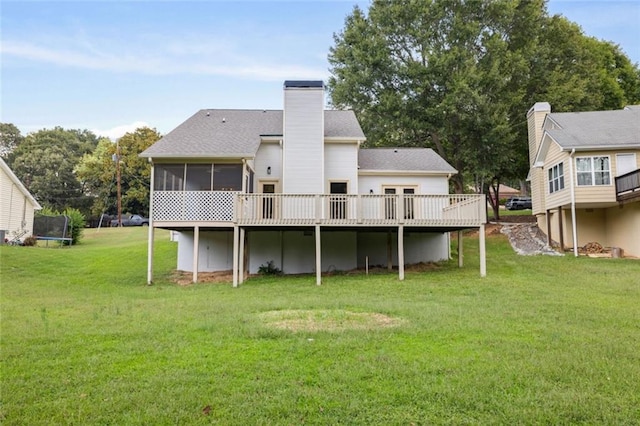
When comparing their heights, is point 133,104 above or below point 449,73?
below

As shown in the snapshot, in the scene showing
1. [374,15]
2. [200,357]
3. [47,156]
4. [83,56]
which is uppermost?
[374,15]

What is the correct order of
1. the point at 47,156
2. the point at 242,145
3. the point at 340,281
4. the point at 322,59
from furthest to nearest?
1. the point at 47,156
2. the point at 322,59
3. the point at 242,145
4. the point at 340,281

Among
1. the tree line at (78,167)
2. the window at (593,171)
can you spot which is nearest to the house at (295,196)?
the window at (593,171)

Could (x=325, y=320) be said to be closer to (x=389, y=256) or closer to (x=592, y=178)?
(x=389, y=256)

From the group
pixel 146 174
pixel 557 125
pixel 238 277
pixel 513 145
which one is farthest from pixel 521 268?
pixel 146 174

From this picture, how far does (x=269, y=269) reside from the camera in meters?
15.7

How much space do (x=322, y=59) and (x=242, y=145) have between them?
15755mm

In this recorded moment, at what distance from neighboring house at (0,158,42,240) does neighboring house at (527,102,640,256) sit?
90.2 feet

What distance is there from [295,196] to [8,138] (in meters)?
52.5

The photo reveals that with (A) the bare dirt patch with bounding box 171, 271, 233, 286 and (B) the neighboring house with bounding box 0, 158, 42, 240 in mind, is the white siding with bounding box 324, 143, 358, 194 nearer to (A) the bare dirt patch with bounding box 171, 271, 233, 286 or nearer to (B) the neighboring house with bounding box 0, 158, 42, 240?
(A) the bare dirt patch with bounding box 171, 271, 233, 286

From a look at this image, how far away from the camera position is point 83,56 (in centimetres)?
1218

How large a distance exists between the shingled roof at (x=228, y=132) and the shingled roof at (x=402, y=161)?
1407 mm

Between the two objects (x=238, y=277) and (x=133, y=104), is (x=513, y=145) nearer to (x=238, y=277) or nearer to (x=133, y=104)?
(x=238, y=277)

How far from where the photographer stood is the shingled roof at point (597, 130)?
17.4 meters
